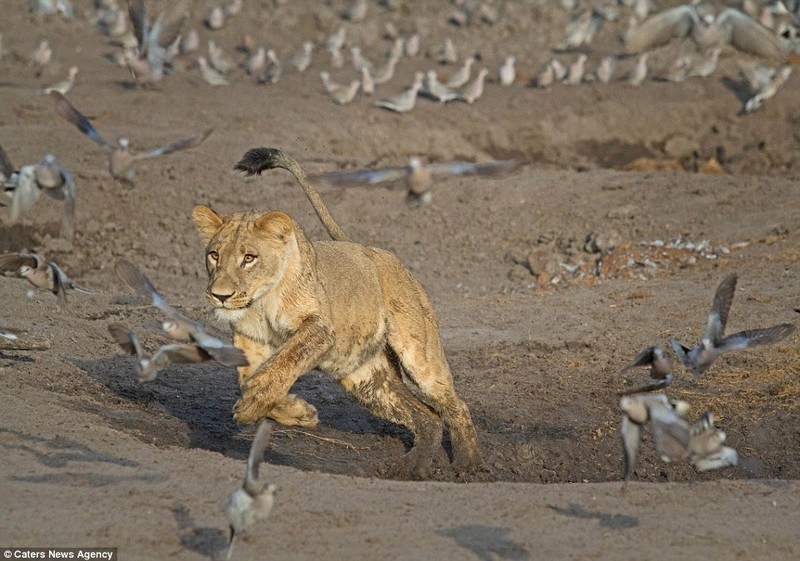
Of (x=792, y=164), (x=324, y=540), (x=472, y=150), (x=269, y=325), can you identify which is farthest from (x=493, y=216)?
(x=324, y=540)

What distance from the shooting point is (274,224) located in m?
7.24

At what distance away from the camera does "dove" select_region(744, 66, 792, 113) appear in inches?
819

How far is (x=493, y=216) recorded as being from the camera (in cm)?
1579

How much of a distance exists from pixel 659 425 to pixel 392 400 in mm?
2677

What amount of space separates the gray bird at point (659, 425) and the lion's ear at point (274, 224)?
2291 mm

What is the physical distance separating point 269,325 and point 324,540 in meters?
1.87

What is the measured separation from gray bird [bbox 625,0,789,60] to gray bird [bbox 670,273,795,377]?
307 inches

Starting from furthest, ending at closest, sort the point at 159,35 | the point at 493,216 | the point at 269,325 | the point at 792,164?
the point at 792,164
the point at 493,216
the point at 159,35
the point at 269,325

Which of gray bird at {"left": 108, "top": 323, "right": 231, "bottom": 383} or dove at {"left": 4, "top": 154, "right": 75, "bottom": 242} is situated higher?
gray bird at {"left": 108, "top": 323, "right": 231, "bottom": 383}

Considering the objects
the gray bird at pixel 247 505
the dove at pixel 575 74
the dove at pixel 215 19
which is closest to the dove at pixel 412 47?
the dove at pixel 575 74

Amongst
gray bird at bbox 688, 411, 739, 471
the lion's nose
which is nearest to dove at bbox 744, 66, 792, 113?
the lion's nose

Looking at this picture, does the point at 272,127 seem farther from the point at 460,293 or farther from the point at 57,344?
the point at 57,344

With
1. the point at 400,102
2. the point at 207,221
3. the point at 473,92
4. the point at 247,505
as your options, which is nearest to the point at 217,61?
the point at 400,102

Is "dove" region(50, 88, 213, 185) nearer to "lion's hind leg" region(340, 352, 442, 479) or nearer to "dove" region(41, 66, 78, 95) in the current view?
"lion's hind leg" region(340, 352, 442, 479)
